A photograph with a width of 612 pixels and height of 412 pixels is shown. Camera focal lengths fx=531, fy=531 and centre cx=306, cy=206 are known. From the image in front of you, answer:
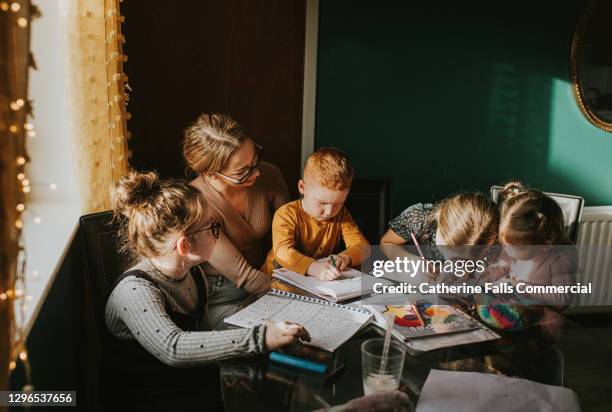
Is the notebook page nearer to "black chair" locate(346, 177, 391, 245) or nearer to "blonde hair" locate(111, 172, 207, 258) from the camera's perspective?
"blonde hair" locate(111, 172, 207, 258)

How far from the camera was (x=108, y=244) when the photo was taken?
1.83 meters

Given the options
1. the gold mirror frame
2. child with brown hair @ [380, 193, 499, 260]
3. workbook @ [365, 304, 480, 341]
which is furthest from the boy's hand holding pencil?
the gold mirror frame

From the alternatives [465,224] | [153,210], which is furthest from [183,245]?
[465,224]

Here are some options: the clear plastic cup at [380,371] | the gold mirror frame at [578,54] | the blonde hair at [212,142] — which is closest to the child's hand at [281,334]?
the clear plastic cup at [380,371]

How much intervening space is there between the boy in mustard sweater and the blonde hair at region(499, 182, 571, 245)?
546mm

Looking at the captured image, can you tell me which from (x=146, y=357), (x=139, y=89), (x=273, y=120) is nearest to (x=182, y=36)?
(x=139, y=89)

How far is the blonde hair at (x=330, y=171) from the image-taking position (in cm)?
198

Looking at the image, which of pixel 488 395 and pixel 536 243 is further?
pixel 536 243

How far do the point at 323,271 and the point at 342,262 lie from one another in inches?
Result: 4.4

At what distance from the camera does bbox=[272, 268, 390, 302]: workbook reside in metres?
1.61

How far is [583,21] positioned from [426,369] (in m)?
2.52

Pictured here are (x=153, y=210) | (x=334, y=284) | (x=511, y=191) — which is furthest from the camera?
(x=511, y=191)

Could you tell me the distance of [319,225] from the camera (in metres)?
2.13

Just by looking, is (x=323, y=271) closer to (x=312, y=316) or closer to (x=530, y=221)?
(x=312, y=316)
